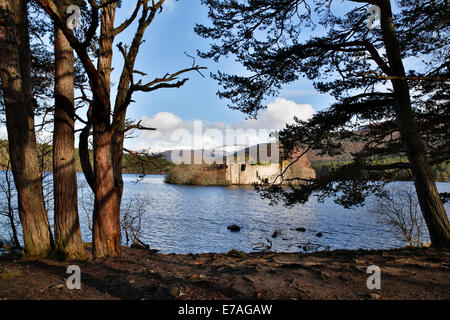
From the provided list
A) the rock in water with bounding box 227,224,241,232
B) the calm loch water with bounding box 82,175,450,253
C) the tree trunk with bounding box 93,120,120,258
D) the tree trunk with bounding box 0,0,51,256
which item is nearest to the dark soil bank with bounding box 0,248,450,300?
the tree trunk with bounding box 0,0,51,256

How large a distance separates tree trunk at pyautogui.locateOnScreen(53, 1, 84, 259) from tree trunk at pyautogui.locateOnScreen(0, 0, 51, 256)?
29 cm

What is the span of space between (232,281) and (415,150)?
214 inches

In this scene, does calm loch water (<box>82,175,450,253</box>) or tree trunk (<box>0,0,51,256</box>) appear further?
calm loch water (<box>82,175,450,253</box>)

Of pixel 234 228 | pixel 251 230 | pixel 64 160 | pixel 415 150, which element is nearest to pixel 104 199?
pixel 64 160

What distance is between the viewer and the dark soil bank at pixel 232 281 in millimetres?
3133

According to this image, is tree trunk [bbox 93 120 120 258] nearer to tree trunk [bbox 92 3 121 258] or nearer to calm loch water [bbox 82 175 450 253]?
tree trunk [bbox 92 3 121 258]

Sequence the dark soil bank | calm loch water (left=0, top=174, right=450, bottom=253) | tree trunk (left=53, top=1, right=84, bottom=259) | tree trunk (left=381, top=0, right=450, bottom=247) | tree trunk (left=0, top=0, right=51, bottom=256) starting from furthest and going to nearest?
calm loch water (left=0, top=174, right=450, bottom=253)
tree trunk (left=381, top=0, right=450, bottom=247)
tree trunk (left=53, top=1, right=84, bottom=259)
tree trunk (left=0, top=0, right=51, bottom=256)
the dark soil bank

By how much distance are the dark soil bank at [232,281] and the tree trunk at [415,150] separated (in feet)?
5.72

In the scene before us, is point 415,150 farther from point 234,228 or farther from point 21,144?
point 234,228

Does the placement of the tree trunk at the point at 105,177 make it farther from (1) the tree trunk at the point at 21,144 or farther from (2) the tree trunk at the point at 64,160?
(1) the tree trunk at the point at 21,144

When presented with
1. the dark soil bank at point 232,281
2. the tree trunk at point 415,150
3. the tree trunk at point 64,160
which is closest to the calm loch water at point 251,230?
the tree trunk at point 415,150

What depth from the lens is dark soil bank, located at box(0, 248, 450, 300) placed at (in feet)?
10.3

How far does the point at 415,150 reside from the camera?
632 centimetres
